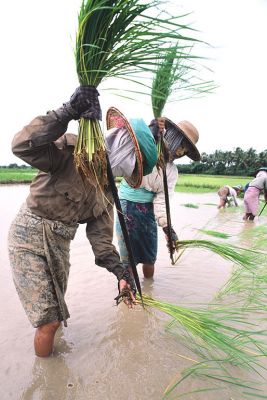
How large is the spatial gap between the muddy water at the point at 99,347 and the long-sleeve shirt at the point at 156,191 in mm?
798

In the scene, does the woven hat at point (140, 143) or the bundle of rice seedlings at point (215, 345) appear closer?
the bundle of rice seedlings at point (215, 345)

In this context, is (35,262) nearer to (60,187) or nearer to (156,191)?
(60,187)

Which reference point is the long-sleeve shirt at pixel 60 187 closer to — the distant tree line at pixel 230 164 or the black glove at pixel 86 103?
the black glove at pixel 86 103

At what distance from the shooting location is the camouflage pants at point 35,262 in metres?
2.02

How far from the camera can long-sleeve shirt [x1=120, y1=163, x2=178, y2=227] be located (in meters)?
3.10

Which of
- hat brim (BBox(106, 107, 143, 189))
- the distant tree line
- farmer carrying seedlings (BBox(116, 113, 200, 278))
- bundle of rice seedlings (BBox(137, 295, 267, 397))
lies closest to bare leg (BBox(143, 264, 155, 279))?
farmer carrying seedlings (BBox(116, 113, 200, 278))

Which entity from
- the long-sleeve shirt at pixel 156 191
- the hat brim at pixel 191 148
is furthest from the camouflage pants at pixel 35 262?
the hat brim at pixel 191 148

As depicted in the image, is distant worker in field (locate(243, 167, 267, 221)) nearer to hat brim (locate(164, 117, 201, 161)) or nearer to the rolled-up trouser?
the rolled-up trouser

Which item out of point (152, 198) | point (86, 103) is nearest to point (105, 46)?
point (86, 103)

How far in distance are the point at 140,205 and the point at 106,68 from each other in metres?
1.71

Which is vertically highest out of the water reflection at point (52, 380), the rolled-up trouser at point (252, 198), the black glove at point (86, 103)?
the black glove at point (86, 103)

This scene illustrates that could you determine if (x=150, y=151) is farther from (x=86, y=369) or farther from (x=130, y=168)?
(x=86, y=369)

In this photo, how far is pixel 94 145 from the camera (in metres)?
1.64

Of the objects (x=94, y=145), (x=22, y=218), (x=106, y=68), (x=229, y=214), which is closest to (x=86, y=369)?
(x=22, y=218)
